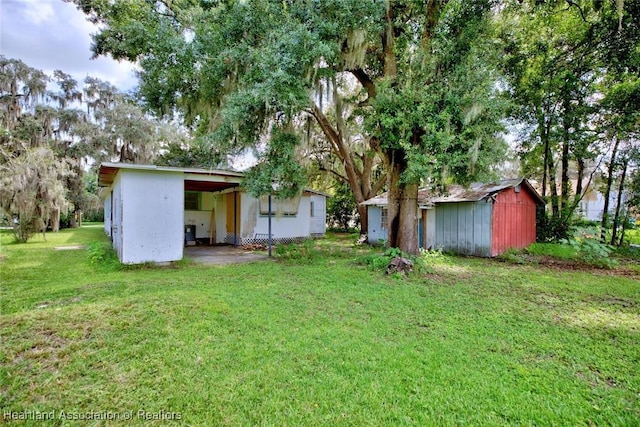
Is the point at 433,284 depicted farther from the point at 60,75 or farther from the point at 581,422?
the point at 60,75

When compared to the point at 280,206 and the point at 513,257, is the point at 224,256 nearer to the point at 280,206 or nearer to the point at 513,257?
the point at 280,206

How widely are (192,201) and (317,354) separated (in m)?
11.3

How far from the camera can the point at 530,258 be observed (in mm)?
9672

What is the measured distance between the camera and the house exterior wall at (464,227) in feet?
32.8

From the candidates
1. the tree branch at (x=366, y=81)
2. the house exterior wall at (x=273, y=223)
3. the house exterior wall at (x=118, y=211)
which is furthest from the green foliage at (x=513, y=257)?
the house exterior wall at (x=118, y=211)

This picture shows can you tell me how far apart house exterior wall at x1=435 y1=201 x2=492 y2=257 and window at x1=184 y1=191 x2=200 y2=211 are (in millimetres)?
9686

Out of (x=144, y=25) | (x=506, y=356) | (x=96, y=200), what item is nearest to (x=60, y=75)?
(x=96, y=200)

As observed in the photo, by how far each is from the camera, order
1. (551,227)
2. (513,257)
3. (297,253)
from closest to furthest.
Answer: (297,253), (513,257), (551,227)

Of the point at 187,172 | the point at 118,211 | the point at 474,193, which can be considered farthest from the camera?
the point at 474,193

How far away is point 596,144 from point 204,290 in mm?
13769

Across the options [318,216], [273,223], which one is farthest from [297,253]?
[318,216]

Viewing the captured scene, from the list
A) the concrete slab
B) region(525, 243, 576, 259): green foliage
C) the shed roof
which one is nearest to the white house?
the concrete slab

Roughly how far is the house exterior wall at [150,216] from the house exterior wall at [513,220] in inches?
376

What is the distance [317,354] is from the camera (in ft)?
→ 10.2
